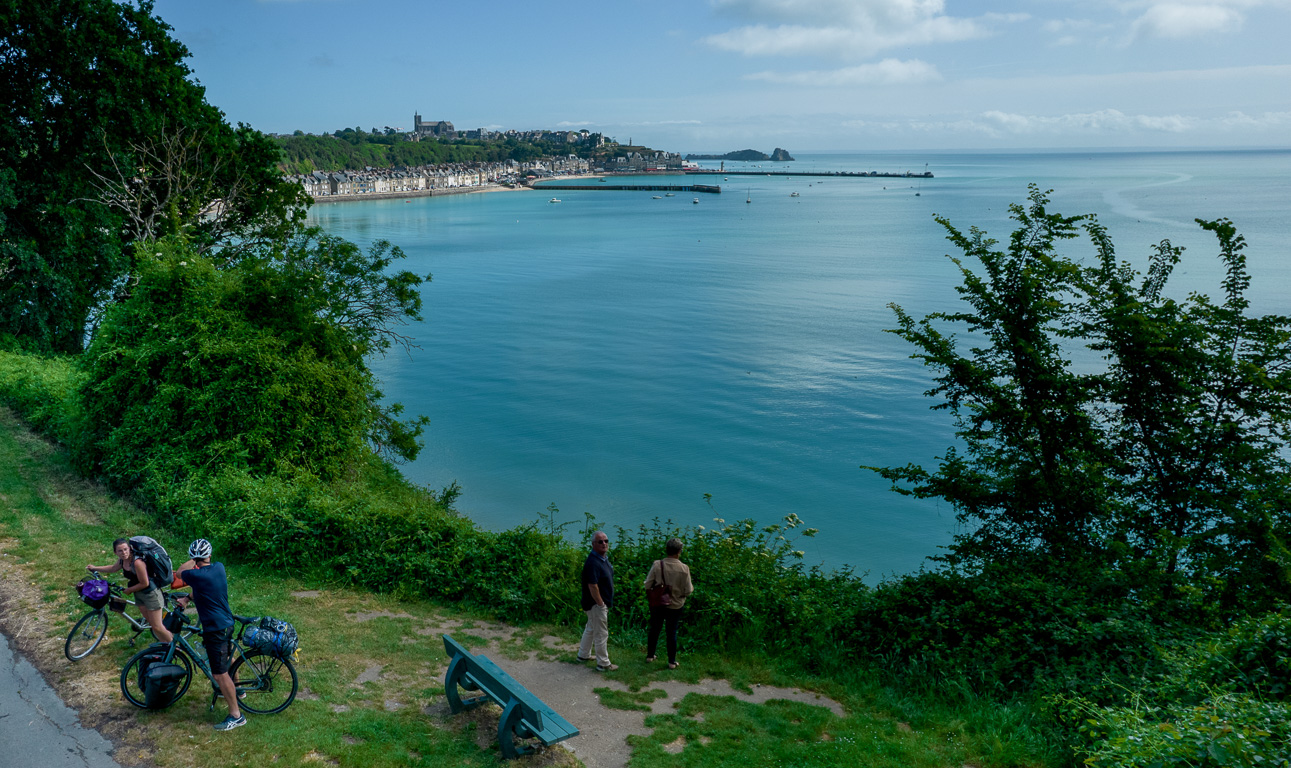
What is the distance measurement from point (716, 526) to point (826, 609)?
13428 mm

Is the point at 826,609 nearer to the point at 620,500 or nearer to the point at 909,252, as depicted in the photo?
the point at 620,500

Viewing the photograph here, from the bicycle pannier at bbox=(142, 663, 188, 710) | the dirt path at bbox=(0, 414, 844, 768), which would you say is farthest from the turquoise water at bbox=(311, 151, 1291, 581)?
the bicycle pannier at bbox=(142, 663, 188, 710)

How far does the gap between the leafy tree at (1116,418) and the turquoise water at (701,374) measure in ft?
34.9

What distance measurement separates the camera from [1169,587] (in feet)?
32.9

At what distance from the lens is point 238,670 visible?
7672 mm

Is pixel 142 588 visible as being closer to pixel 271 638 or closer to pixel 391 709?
pixel 271 638

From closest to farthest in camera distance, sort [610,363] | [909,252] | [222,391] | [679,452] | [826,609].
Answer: [826,609]
[222,391]
[679,452]
[610,363]
[909,252]

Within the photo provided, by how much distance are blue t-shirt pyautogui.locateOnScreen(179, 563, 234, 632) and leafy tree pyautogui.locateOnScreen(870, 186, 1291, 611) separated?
10075 mm

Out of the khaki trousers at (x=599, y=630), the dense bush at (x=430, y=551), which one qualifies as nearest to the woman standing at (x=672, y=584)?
the khaki trousers at (x=599, y=630)

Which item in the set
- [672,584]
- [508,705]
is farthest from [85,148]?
[508,705]

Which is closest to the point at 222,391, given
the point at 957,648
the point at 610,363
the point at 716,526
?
the point at 957,648

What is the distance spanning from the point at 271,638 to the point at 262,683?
1.54 ft

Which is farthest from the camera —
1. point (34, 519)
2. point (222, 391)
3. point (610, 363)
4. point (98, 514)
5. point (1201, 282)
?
point (1201, 282)

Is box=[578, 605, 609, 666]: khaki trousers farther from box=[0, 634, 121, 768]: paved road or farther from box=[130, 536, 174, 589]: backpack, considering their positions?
box=[0, 634, 121, 768]: paved road
